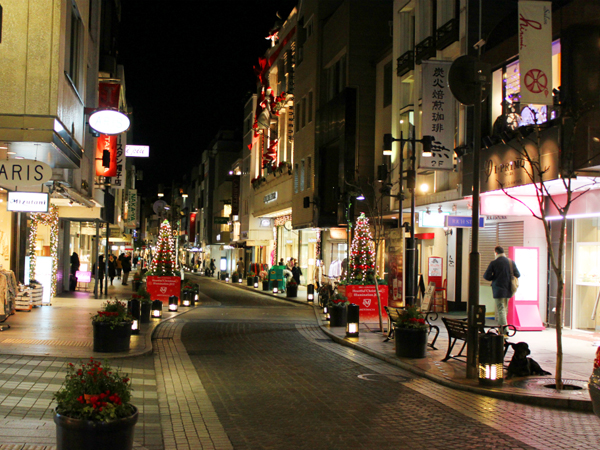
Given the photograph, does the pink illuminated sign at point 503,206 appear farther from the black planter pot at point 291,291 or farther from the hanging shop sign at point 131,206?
the hanging shop sign at point 131,206

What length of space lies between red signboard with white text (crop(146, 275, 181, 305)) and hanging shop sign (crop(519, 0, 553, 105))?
55.1ft

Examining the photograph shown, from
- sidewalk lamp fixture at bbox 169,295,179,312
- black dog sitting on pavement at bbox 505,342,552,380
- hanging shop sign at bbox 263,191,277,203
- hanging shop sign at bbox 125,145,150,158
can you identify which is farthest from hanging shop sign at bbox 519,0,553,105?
hanging shop sign at bbox 263,191,277,203

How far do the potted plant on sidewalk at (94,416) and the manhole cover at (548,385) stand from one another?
22.5ft

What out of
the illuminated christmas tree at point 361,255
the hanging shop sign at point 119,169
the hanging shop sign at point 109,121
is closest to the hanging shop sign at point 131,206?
the hanging shop sign at point 119,169

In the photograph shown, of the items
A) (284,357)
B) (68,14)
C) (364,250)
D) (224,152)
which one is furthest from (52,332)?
(224,152)

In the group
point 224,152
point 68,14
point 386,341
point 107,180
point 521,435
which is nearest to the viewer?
point 521,435

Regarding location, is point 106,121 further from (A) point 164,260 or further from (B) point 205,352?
(A) point 164,260

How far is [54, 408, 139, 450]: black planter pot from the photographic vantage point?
522 cm

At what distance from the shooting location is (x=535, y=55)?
14133 mm

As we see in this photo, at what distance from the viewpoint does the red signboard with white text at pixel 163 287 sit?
2630 centimetres

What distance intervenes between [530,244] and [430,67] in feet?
21.2

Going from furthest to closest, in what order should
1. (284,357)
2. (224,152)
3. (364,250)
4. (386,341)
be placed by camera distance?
(224,152), (364,250), (386,341), (284,357)

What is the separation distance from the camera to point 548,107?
15047mm

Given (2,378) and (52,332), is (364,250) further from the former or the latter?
(2,378)
